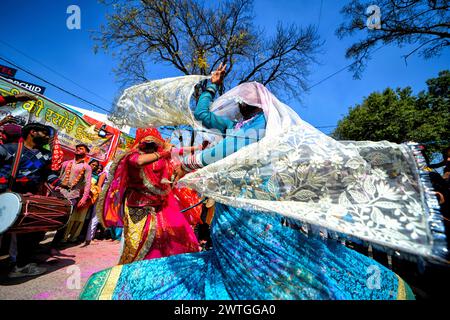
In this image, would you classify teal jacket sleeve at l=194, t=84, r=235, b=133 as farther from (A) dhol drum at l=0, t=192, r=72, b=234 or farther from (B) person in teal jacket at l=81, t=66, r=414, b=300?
(A) dhol drum at l=0, t=192, r=72, b=234

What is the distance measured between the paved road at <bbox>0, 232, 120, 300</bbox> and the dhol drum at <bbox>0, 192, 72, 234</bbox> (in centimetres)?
59

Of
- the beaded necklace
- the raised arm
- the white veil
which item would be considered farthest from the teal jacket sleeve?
the beaded necklace

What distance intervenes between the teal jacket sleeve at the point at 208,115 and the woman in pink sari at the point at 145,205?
680 mm

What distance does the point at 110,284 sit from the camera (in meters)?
1.09

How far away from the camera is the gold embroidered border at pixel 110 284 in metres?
1.04

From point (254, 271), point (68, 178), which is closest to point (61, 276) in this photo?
point (68, 178)

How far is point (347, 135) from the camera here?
17.6 meters

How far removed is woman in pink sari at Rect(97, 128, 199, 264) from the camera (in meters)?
1.91

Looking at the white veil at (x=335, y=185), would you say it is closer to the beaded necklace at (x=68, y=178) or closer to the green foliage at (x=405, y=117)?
the beaded necklace at (x=68, y=178)

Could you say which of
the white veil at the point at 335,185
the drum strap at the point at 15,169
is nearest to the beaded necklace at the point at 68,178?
the drum strap at the point at 15,169

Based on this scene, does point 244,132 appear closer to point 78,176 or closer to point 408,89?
point 78,176

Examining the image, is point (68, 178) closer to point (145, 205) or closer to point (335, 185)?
point (145, 205)

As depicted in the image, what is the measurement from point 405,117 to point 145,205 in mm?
18624
